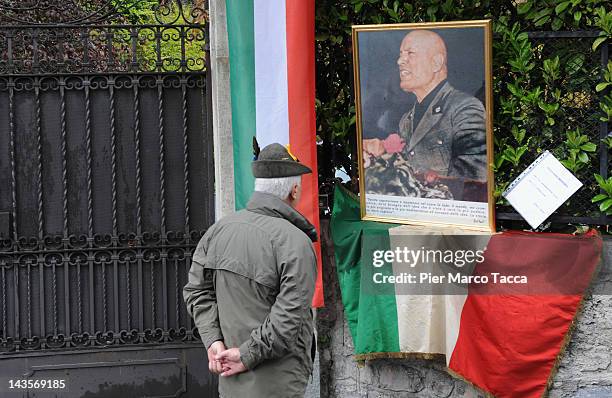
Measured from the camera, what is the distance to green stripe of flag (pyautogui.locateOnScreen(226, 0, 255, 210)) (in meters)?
5.69

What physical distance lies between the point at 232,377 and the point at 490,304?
2113mm

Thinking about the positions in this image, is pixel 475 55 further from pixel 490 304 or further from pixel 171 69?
pixel 171 69

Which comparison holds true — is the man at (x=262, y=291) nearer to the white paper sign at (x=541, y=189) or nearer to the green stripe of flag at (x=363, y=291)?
the green stripe of flag at (x=363, y=291)

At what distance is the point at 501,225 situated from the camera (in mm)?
5805

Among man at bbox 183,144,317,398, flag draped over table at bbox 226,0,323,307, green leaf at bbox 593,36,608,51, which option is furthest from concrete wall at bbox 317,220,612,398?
man at bbox 183,144,317,398

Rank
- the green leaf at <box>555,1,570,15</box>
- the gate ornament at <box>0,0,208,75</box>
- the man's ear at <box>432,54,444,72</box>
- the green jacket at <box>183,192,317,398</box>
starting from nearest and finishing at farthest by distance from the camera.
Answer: the green jacket at <box>183,192,317,398</box> → the green leaf at <box>555,1,570,15</box> → the man's ear at <box>432,54,444,72</box> → the gate ornament at <box>0,0,208,75</box>

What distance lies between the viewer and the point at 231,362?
3.94 m

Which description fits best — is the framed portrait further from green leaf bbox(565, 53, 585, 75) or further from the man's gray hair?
the man's gray hair

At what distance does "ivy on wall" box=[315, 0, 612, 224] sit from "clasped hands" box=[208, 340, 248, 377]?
2.35m

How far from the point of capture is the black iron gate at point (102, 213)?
21.1 feet

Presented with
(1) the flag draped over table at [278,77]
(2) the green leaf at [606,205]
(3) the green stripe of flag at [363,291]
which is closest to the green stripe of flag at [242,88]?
(1) the flag draped over table at [278,77]

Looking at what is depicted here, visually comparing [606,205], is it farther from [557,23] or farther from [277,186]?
[277,186]

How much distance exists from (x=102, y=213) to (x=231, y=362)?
9.49 feet

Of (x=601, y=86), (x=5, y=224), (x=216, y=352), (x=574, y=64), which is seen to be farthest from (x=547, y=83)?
(x=5, y=224)
